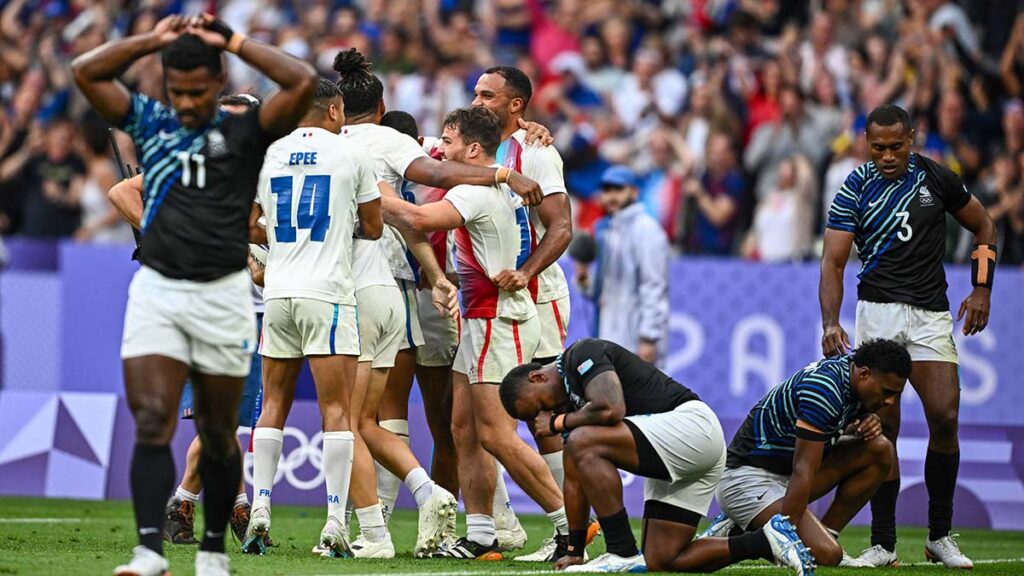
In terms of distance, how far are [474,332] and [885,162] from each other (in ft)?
8.76

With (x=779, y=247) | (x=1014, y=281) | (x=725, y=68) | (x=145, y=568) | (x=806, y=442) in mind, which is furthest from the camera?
(x=725, y=68)

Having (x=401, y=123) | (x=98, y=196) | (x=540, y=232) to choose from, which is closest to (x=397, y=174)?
(x=401, y=123)

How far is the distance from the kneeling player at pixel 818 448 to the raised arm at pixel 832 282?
60 cm

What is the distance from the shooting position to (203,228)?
649 centimetres

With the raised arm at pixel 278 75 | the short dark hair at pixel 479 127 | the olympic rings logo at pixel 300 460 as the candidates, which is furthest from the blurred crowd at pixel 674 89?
the raised arm at pixel 278 75

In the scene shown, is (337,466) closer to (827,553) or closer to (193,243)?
(193,243)

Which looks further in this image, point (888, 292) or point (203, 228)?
point (888, 292)

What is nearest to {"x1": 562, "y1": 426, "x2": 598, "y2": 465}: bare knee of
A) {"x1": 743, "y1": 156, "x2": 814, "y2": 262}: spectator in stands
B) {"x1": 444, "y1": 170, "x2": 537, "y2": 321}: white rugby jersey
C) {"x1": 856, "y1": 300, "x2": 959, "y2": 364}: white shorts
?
{"x1": 444, "y1": 170, "x2": 537, "y2": 321}: white rugby jersey

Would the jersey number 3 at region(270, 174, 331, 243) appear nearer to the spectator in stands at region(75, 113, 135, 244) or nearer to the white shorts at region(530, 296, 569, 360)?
the white shorts at region(530, 296, 569, 360)

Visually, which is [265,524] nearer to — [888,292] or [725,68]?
[888,292]

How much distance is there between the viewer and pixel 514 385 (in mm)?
7875

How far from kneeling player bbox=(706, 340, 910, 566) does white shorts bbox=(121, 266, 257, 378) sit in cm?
A: 312

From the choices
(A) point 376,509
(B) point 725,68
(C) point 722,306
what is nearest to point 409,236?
(A) point 376,509

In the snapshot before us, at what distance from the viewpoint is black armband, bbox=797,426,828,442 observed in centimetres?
802
